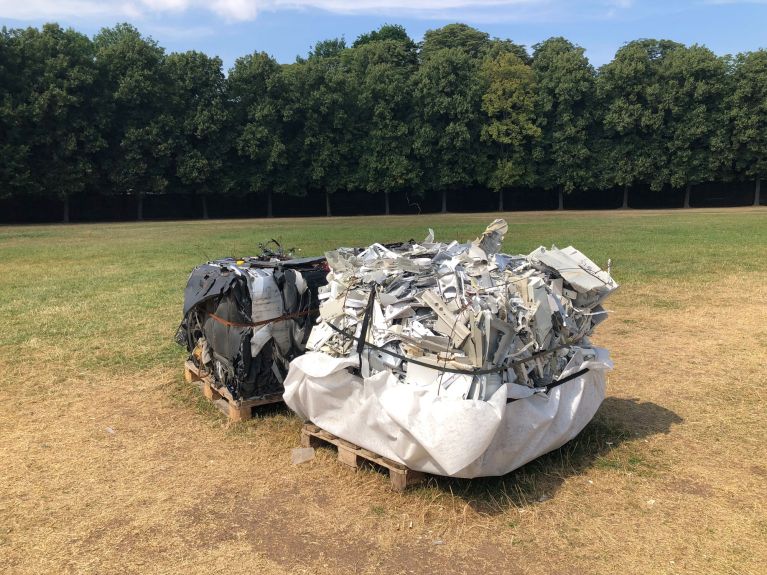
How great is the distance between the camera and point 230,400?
16.7 ft

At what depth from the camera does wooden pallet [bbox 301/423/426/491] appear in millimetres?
3828

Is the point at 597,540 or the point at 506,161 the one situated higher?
the point at 506,161

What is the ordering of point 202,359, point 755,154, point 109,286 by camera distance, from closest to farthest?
1. point 202,359
2. point 109,286
3. point 755,154

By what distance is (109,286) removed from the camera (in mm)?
11398

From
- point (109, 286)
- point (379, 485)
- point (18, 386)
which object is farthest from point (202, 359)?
point (109, 286)

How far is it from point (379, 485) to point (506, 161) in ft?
135

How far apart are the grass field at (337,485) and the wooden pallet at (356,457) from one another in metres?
0.10

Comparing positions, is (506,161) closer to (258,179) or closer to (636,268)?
(258,179)

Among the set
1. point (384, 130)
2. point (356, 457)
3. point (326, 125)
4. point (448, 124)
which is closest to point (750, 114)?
point (448, 124)

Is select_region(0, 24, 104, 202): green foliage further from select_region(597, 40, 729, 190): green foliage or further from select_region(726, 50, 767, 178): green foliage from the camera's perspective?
select_region(726, 50, 767, 178): green foliage

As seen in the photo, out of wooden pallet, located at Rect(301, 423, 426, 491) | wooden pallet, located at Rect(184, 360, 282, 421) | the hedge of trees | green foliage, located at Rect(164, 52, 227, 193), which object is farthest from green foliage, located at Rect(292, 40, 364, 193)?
wooden pallet, located at Rect(301, 423, 426, 491)

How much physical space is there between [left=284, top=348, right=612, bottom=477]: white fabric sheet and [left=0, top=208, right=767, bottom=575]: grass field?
0.30m

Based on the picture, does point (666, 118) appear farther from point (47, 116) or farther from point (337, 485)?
point (337, 485)

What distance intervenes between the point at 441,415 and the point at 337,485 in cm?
106
